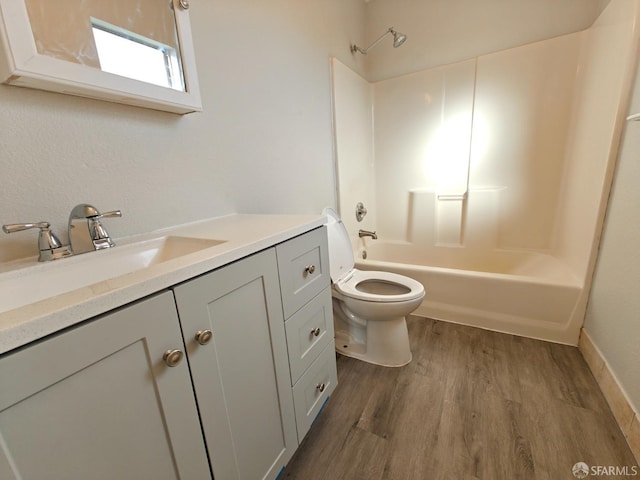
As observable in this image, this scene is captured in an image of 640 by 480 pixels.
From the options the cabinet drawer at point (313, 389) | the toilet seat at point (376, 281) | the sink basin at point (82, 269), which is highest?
the sink basin at point (82, 269)

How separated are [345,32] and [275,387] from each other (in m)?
2.39

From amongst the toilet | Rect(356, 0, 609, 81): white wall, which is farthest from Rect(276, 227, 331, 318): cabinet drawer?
Rect(356, 0, 609, 81): white wall

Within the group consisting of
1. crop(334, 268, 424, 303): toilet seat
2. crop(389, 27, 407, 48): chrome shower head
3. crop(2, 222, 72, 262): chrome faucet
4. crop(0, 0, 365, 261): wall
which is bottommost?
crop(334, 268, 424, 303): toilet seat

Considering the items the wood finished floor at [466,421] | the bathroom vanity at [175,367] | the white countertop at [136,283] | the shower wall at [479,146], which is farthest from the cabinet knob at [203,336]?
the shower wall at [479,146]

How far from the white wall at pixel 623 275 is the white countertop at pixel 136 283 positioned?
138 cm

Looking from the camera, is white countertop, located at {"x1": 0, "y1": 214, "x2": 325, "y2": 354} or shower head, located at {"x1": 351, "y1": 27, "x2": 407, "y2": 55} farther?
shower head, located at {"x1": 351, "y1": 27, "x2": 407, "y2": 55}

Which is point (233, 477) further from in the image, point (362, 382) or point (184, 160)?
point (184, 160)

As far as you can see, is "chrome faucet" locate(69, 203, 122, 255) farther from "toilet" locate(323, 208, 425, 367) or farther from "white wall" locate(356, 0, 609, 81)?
"white wall" locate(356, 0, 609, 81)

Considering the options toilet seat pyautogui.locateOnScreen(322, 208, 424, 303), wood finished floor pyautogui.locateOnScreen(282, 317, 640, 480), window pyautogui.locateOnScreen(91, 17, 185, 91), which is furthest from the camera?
toilet seat pyautogui.locateOnScreen(322, 208, 424, 303)

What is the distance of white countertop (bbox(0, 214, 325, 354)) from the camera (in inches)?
14.5

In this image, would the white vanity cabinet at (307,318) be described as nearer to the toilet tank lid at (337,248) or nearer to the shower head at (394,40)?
the toilet tank lid at (337,248)

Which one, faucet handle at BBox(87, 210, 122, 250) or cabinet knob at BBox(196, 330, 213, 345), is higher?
faucet handle at BBox(87, 210, 122, 250)

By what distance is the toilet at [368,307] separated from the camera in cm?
144

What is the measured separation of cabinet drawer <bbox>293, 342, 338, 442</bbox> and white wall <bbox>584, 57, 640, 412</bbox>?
120 centimetres
